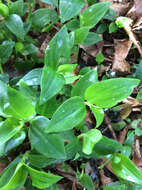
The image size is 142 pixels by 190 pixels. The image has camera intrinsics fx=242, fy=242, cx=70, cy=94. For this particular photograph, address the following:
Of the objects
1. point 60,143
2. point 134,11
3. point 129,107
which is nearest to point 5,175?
point 60,143

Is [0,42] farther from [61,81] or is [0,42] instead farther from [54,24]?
[61,81]

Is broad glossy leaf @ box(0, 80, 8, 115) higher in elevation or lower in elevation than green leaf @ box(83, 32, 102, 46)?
lower

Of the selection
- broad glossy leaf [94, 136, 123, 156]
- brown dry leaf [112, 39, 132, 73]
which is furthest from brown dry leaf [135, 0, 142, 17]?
broad glossy leaf [94, 136, 123, 156]

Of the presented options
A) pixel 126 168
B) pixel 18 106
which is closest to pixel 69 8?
pixel 18 106

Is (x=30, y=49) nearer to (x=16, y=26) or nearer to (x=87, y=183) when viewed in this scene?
(x=16, y=26)

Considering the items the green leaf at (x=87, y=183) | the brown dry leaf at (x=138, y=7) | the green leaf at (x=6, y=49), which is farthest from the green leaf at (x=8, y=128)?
the brown dry leaf at (x=138, y=7)

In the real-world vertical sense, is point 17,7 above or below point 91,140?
above

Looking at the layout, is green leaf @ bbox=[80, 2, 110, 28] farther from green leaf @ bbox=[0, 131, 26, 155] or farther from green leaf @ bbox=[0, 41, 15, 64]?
green leaf @ bbox=[0, 131, 26, 155]

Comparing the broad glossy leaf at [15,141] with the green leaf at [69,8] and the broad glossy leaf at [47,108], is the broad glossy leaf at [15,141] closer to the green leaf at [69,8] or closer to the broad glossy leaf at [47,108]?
the broad glossy leaf at [47,108]
